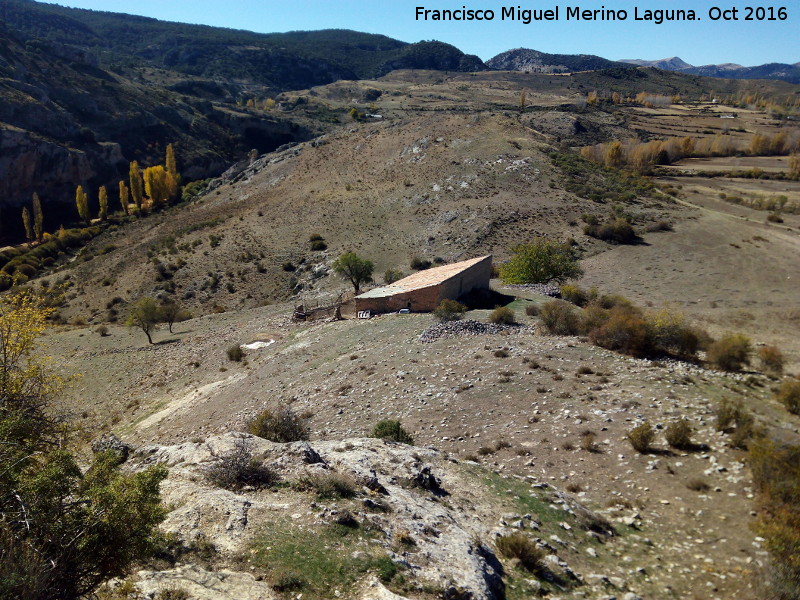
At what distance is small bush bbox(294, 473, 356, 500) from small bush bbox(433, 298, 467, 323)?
14322 mm

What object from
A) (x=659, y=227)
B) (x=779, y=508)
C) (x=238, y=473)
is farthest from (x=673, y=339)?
(x=659, y=227)

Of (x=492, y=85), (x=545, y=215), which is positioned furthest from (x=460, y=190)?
(x=492, y=85)

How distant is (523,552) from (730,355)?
40.6 ft

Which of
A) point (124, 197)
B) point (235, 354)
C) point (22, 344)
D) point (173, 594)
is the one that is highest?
point (124, 197)

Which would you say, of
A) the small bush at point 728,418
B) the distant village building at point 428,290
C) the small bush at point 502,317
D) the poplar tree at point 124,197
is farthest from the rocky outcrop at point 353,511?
the poplar tree at point 124,197

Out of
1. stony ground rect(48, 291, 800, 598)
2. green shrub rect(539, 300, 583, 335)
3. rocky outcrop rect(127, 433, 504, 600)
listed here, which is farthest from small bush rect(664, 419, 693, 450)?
green shrub rect(539, 300, 583, 335)

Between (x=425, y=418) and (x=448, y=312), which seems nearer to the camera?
(x=425, y=418)

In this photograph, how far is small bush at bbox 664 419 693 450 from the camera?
1190 centimetres

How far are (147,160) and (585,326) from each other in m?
108

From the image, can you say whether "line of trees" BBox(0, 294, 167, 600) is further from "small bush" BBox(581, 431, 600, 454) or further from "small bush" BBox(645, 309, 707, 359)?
"small bush" BBox(645, 309, 707, 359)

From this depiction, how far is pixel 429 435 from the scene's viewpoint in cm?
1452

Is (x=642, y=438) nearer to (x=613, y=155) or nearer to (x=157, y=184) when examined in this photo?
(x=613, y=155)

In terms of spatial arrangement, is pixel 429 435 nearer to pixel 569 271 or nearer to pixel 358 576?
pixel 358 576

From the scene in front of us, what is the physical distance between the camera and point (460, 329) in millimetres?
21969
